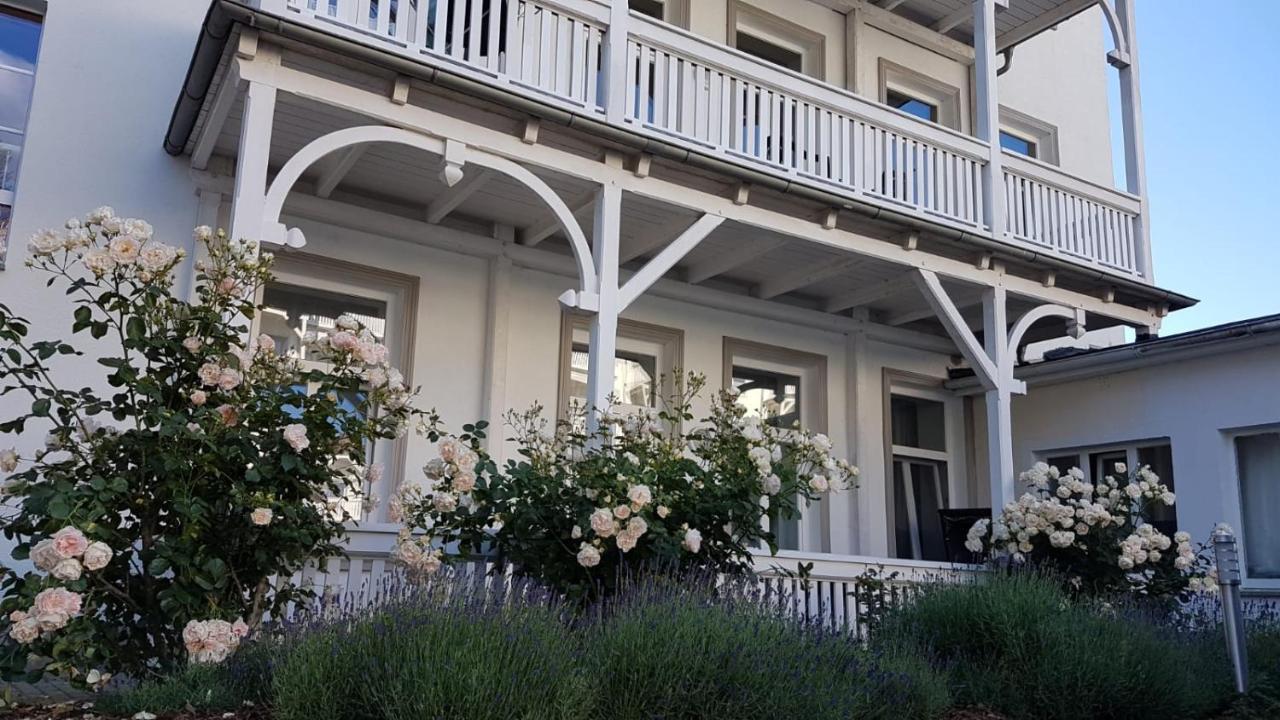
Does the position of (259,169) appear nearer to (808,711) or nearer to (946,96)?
(808,711)

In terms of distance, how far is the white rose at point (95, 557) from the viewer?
359cm

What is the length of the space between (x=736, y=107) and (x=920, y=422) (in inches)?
181

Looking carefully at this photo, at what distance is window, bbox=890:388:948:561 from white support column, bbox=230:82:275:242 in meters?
6.71

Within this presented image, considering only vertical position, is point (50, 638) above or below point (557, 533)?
below

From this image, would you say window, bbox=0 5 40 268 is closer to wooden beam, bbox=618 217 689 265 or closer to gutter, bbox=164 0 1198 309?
gutter, bbox=164 0 1198 309

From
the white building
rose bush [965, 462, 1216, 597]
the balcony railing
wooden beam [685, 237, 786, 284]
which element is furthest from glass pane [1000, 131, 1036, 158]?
rose bush [965, 462, 1216, 597]

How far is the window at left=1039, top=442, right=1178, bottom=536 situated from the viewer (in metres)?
9.31

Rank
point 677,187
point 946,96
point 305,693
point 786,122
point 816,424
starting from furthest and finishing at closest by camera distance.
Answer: point 946,96 < point 816,424 < point 786,122 < point 677,187 < point 305,693

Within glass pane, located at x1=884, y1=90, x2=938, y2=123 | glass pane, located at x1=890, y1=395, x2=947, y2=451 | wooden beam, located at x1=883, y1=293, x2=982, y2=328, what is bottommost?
glass pane, located at x1=890, y1=395, x2=947, y2=451

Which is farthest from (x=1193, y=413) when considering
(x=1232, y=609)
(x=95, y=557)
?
(x=95, y=557)

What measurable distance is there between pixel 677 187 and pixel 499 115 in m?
1.36

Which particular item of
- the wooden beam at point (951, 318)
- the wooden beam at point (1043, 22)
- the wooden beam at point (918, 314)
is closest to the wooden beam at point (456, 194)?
the wooden beam at point (951, 318)

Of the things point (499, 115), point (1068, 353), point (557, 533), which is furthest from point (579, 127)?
point (1068, 353)

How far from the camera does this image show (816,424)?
984cm
